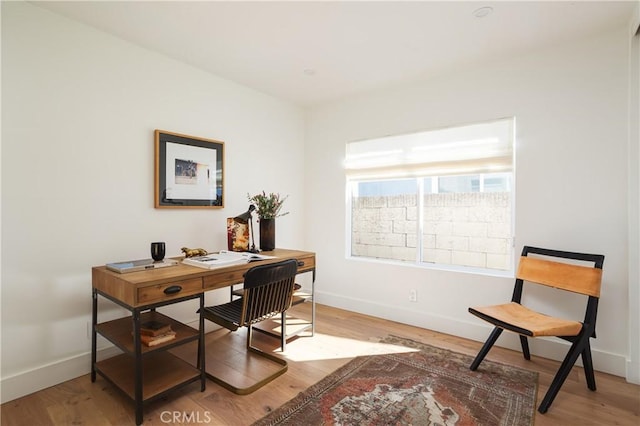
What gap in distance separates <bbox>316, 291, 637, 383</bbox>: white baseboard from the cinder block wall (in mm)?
539

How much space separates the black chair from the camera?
2098mm

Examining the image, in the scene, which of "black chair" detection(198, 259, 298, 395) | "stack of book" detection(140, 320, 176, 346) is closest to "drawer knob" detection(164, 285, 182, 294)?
"stack of book" detection(140, 320, 176, 346)

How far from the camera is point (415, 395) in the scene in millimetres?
2021

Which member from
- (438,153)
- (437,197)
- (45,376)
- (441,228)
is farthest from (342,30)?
Answer: (45,376)

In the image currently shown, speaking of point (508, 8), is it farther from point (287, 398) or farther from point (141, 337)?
point (141, 337)

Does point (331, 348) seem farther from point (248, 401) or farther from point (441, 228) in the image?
point (441, 228)

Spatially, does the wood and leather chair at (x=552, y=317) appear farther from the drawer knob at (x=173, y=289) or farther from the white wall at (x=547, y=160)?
the drawer knob at (x=173, y=289)

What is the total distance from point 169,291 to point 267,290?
0.64 metres

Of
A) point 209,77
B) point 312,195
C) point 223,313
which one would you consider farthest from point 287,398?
point 209,77

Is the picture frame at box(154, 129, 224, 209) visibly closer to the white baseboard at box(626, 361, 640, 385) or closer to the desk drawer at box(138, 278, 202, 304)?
the desk drawer at box(138, 278, 202, 304)

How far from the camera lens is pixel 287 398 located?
6.52 ft

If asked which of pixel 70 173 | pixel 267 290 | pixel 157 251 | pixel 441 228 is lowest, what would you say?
pixel 267 290

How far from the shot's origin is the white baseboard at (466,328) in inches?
91.6

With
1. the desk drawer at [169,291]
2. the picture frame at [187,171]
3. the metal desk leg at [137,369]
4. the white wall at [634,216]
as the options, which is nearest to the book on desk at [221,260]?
the desk drawer at [169,291]
